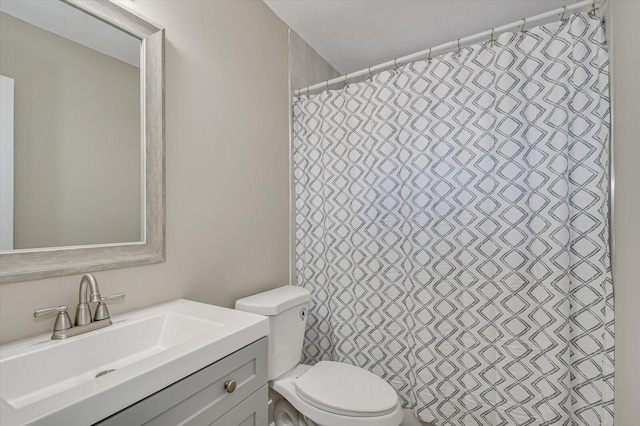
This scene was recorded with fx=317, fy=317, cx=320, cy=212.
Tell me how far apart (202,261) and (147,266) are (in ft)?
0.87

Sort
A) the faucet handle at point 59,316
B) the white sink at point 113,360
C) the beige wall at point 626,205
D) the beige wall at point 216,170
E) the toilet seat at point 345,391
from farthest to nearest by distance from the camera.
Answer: the toilet seat at point 345,391 → the beige wall at point 216,170 → the beige wall at point 626,205 → the faucet handle at point 59,316 → the white sink at point 113,360

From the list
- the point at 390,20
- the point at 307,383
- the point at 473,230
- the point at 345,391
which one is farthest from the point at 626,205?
the point at 390,20

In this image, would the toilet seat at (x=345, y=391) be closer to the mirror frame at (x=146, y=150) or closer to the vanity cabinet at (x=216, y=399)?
the vanity cabinet at (x=216, y=399)

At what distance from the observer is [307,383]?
1.47 m

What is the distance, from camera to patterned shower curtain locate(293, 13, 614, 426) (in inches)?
53.1

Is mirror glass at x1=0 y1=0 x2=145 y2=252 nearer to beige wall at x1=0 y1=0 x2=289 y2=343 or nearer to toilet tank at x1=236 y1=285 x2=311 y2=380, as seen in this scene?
beige wall at x1=0 y1=0 x2=289 y2=343

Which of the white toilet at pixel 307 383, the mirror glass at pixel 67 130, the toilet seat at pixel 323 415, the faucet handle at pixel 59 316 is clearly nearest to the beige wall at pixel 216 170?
the faucet handle at pixel 59 316

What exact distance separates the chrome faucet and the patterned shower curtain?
1232mm

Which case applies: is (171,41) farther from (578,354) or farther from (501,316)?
(578,354)

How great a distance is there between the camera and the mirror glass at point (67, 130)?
0.96 meters

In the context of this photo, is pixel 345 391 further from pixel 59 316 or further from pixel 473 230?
pixel 59 316

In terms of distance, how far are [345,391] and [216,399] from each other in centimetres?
70

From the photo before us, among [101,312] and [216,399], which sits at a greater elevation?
[101,312]

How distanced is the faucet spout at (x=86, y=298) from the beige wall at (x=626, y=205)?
1766 millimetres
